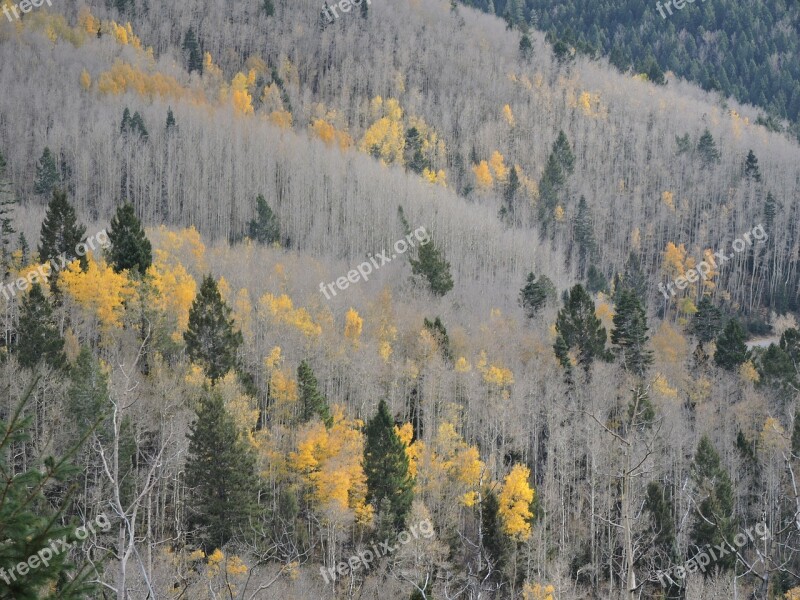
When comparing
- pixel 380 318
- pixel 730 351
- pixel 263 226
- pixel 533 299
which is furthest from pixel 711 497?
pixel 263 226

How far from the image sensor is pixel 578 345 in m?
62.3

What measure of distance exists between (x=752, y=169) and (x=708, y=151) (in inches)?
302

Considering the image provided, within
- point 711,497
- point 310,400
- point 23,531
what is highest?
point 23,531

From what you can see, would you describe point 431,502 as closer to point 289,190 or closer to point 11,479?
point 11,479

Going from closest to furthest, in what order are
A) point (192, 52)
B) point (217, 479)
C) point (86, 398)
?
1. point (86, 398)
2. point (217, 479)
3. point (192, 52)

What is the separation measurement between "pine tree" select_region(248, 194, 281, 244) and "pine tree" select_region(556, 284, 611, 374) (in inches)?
1419

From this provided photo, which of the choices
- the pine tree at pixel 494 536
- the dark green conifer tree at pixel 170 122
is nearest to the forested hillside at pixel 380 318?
the pine tree at pixel 494 536

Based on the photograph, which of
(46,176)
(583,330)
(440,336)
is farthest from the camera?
(46,176)

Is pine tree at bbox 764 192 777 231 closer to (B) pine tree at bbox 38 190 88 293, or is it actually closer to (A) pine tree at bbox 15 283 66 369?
(B) pine tree at bbox 38 190 88 293

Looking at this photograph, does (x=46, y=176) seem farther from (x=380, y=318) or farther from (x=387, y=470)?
(x=387, y=470)

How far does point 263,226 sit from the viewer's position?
87.8 m

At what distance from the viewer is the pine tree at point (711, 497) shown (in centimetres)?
4162

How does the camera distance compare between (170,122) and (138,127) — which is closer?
(138,127)

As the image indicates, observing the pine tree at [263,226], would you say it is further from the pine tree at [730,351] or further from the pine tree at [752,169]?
the pine tree at [752,169]
